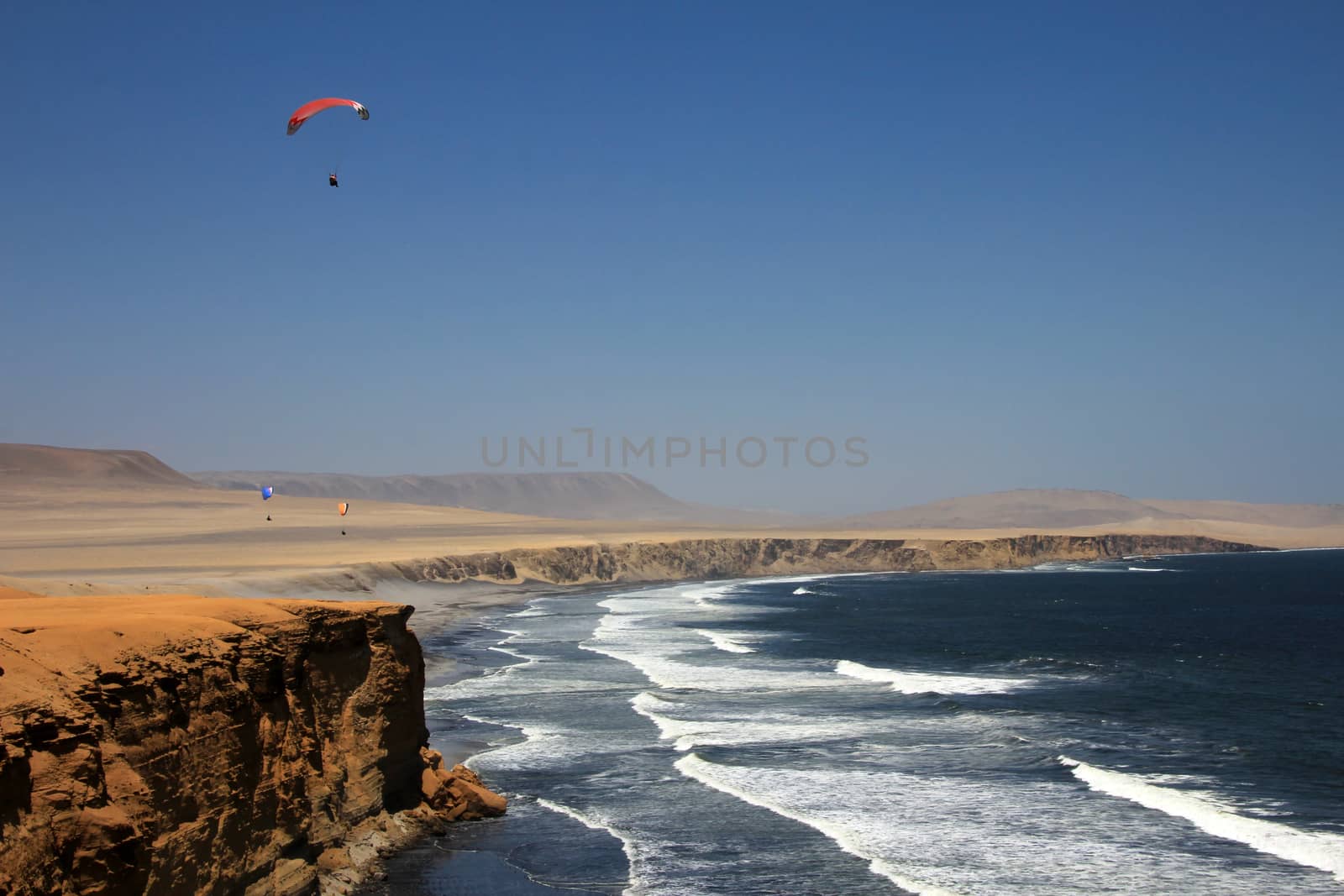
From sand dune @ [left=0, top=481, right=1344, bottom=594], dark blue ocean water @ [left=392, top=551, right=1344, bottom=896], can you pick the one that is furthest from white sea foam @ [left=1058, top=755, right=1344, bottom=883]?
sand dune @ [left=0, top=481, right=1344, bottom=594]

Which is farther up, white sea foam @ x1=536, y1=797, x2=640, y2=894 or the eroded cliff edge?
the eroded cliff edge

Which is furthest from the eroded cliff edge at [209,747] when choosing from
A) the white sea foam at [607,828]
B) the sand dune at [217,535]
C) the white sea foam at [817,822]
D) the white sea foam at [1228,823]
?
the sand dune at [217,535]

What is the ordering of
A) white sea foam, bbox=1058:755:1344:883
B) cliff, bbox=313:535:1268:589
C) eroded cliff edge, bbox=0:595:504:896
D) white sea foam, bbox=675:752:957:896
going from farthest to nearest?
1. cliff, bbox=313:535:1268:589
2. white sea foam, bbox=1058:755:1344:883
3. white sea foam, bbox=675:752:957:896
4. eroded cliff edge, bbox=0:595:504:896

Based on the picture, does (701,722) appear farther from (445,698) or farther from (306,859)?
(306,859)

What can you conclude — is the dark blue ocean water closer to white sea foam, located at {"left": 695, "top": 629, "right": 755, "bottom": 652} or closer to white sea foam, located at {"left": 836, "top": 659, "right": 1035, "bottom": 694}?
white sea foam, located at {"left": 836, "top": 659, "right": 1035, "bottom": 694}

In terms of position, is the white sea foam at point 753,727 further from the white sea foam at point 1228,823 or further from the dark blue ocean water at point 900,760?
the white sea foam at point 1228,823

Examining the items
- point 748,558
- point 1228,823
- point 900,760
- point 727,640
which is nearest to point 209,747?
point 900,760
